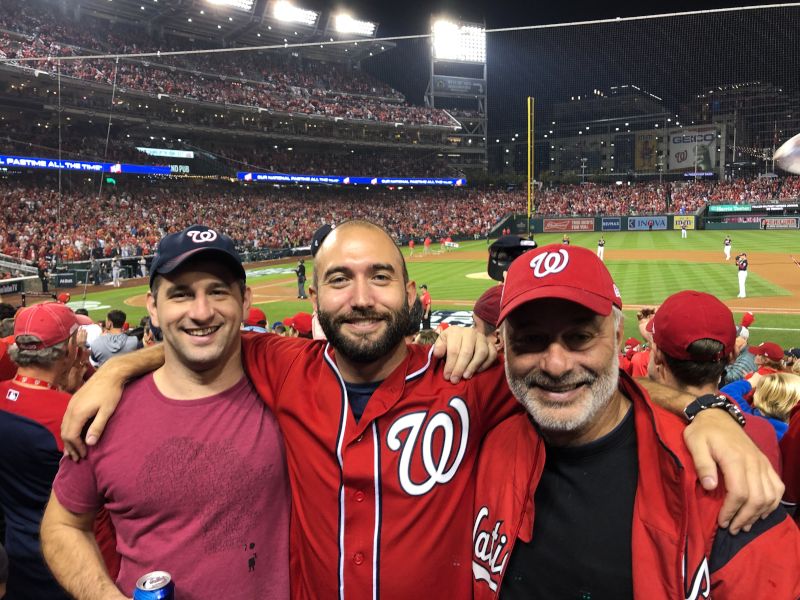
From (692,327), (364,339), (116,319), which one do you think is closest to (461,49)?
(116,319)

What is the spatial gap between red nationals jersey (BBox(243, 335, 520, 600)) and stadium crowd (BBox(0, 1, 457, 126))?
30878mm

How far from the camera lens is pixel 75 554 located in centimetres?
214

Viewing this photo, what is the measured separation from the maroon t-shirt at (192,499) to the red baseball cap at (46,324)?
1432 millimetres

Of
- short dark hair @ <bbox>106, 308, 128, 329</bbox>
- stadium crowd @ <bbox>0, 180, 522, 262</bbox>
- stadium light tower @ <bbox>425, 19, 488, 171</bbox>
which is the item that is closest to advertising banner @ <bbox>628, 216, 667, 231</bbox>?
stadium crowd @ <bbox>0, 180, 522, 262</bbox>

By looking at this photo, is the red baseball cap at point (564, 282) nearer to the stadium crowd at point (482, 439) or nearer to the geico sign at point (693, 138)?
the stadium crowd at point (482, 439)

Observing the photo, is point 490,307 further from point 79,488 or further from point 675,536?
point 79,488

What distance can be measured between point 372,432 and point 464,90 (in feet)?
282

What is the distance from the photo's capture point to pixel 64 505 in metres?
2.20

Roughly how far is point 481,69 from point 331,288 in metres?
87.6

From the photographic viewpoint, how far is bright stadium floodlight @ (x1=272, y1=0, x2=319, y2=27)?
50006 mm

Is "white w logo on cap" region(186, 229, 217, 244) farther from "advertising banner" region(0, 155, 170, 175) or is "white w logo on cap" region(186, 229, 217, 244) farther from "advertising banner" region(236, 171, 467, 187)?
"advertising banner" region(236, 171, 467, 187)

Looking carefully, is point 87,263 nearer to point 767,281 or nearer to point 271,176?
point 271,176

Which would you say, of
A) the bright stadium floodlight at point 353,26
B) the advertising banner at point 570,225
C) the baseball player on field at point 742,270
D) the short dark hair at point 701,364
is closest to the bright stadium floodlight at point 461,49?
the bright stadium floodlight at point 353,26

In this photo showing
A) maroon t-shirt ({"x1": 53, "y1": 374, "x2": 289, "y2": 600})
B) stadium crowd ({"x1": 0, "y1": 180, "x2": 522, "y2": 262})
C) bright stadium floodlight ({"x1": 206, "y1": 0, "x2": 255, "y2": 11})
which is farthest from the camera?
bright stadium floodlight ({"x1": 206, "y1": 0, "x2": 255, "y2": 11})
